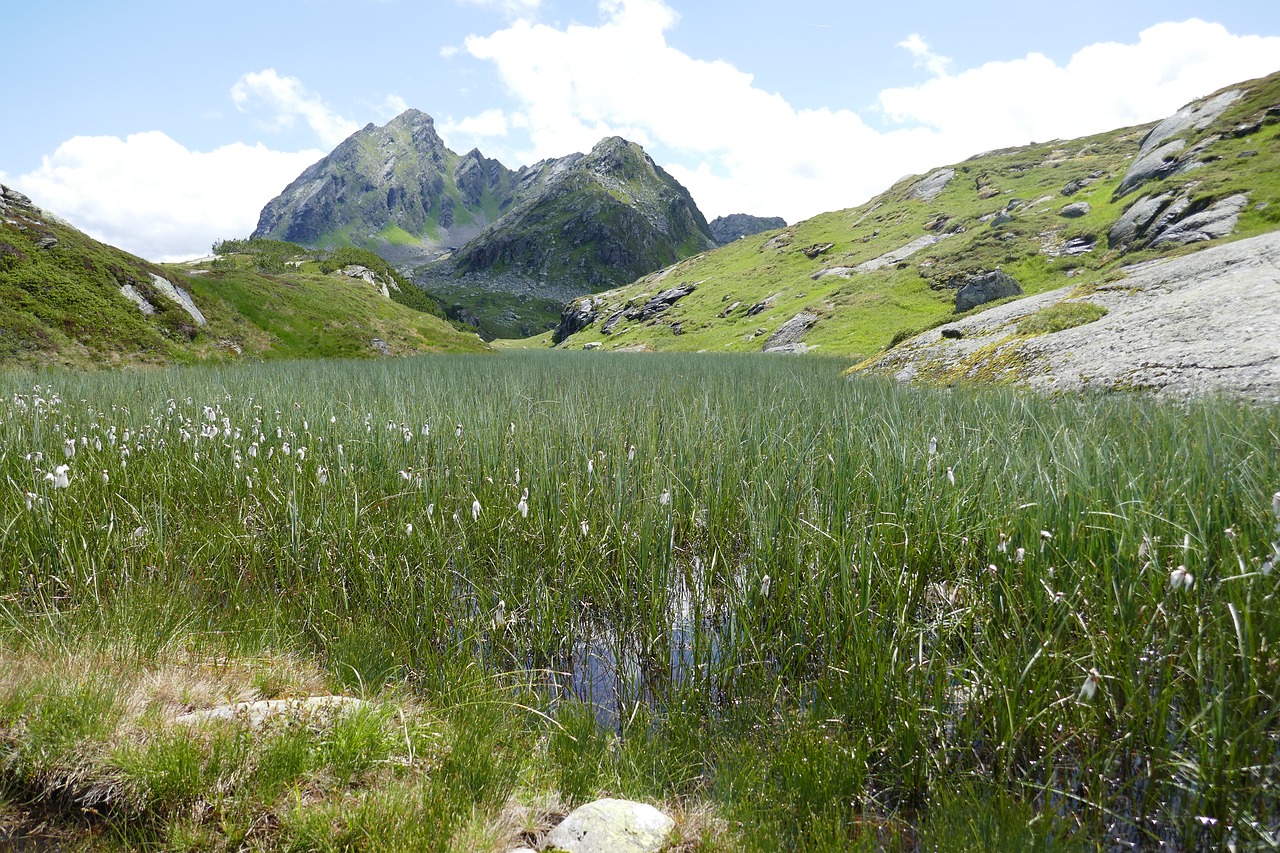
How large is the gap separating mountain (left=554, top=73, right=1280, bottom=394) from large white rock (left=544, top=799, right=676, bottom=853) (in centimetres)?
1060

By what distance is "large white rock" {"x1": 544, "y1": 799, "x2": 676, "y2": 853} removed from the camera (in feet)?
6.21

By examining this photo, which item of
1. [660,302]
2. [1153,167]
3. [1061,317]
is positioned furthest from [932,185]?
[1061,317]

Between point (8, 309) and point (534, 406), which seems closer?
point (534, 406)

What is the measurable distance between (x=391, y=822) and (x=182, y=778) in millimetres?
830

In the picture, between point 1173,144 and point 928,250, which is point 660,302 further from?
point 1173,144

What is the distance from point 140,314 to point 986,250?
56.2 meters

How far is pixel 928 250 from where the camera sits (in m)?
57.0

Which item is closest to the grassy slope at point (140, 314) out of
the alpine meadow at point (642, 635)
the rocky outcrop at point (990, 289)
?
the alpine meadow at point (642, 635)

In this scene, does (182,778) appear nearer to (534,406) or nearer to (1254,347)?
(534,406)

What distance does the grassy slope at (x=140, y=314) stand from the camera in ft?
61.8

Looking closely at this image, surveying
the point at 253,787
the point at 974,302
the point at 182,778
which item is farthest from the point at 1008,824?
the point at 974,302

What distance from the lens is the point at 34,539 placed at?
377 cm

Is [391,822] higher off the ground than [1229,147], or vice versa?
[1229,147]

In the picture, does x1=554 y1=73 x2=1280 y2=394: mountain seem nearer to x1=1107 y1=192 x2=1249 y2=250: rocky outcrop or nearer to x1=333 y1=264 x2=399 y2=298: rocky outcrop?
x1=1107 y1=192 x2=1249 y2=250: rocky outcrop
